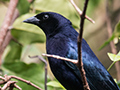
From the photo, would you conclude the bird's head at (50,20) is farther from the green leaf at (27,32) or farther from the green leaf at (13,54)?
the green leaf at (13,54)

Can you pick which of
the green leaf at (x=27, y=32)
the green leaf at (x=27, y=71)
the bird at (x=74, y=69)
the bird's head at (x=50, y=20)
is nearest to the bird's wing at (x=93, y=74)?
the bird at (x=74, y=69)

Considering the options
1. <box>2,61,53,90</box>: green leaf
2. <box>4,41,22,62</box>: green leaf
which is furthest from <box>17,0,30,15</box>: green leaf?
<box>2,61,53,90</box>: green leaf

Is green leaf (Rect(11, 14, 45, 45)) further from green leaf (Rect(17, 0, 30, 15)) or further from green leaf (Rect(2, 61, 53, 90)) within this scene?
green leaf (Rect(2, 61, 53, 90))

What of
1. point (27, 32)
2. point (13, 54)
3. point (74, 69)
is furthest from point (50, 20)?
point (13, 54)

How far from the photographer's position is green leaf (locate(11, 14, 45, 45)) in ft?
9.74

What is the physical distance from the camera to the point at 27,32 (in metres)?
3.00

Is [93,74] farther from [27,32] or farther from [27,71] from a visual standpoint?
[27,32]

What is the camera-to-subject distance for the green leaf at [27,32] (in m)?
2.97

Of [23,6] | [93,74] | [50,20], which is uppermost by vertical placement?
[23,6]

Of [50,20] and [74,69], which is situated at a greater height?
[50,20]

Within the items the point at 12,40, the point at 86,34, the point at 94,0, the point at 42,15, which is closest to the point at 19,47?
the point at 12,40

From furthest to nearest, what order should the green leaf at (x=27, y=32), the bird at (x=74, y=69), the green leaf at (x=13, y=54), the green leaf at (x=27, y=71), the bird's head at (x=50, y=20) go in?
the green leaf at (x=13, y=54)
the green leaf at (x=27, y=32)
the green leaf at (x=27, y=71)
the bird's head at (x=50, y=20)
the bird at (x=74, y=69)

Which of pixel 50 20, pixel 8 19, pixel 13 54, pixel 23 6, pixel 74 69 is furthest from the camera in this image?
pixel 13 54

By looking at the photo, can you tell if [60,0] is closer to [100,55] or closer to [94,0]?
[94,0]
